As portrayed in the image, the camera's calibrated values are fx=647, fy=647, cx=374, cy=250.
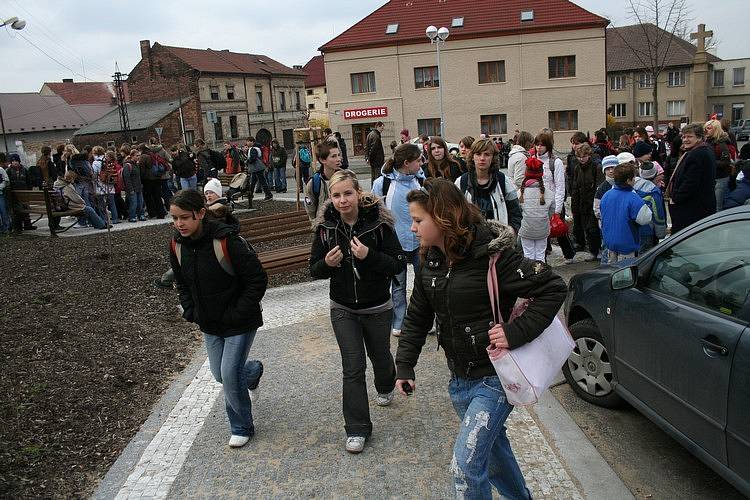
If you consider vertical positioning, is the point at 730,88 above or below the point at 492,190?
above

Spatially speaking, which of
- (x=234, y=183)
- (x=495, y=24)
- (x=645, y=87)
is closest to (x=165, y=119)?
(x=495, y=24)

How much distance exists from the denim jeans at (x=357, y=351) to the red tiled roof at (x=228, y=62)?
56.9 meters

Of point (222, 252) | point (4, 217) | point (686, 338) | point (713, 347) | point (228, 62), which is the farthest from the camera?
point (228, 62)

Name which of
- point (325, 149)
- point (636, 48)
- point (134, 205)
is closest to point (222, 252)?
point (325, 149)

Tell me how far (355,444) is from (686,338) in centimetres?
211

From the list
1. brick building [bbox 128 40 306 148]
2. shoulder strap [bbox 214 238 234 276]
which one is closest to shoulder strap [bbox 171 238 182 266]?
shoulder strap [bbox 214 238 234 276]

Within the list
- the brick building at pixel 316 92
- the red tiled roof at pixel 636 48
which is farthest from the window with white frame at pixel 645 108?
the brick building at pixel 316 92

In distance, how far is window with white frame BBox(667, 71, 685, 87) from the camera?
63.4 m

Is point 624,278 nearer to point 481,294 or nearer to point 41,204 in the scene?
point 481,294

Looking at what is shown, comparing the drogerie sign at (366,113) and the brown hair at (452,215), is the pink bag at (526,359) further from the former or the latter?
the drogerie sign at (366,113)

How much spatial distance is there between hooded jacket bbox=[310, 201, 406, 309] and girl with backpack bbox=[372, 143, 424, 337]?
1.64 metres

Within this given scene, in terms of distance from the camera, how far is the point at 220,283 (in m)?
4.20

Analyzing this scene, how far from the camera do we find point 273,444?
4449mm

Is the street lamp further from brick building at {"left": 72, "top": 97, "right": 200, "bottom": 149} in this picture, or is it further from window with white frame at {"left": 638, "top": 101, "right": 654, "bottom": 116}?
window with white frame at {"left": 638, "top": 101, "right": 654, "bottom": 116}
